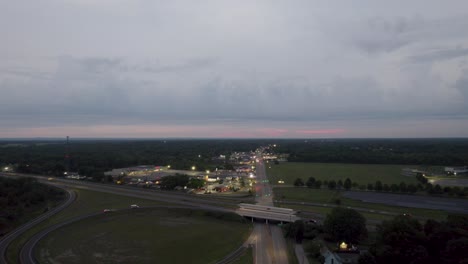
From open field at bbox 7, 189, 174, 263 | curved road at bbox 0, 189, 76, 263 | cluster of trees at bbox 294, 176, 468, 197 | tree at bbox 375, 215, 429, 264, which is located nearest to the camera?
tree at bbox 375, 215, 429, 264

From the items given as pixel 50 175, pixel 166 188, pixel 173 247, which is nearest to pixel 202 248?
pixel 173 247

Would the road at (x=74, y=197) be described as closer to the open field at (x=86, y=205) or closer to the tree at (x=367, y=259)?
the open field at (x=86, y=205)

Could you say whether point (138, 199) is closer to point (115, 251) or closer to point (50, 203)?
point (50, 203)

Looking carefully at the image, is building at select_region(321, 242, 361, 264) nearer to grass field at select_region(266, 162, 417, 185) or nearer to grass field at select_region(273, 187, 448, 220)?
grass field at select_region(273, 187, 448, 220)

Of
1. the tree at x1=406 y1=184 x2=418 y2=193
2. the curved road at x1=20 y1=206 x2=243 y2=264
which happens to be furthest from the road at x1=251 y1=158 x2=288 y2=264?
the tree at x1=406 y1=184 x2=418 y2=193

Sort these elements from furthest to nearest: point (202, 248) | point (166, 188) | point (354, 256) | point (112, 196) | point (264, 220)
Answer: point (166, 188) < point (112, 196) < point (264, 220) < point (202, 248) < point (354, 256)

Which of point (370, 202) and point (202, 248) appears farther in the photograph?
point (370, 202)
